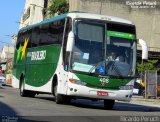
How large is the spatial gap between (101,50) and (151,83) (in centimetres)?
1878

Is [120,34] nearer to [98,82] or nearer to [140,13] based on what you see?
[98,82]

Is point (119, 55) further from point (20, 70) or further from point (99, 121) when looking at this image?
point (20, 70)

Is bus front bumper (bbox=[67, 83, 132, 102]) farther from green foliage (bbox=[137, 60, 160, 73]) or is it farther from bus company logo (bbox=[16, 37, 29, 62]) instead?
green foliage (bbox=[137, 60, 160, 73])

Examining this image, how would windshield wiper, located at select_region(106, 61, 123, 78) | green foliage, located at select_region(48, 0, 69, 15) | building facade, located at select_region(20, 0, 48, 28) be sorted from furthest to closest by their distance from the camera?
1. building facade, located at select_region(20, 0, 48, 28)
2. green foliage, located at select_region(48, 0, 69, 15)
3. windshield wiper, located at select_region(106, 61, 123, 78)

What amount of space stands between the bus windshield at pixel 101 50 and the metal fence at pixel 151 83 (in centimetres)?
1765

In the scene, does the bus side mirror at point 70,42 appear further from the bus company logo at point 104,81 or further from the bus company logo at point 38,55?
the bus company logo at point 38,55

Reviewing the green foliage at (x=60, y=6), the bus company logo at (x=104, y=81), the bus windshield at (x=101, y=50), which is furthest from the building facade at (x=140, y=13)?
the bus company logo at (x=104, y=81)

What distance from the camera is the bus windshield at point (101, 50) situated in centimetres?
2103

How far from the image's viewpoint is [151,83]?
3947cm

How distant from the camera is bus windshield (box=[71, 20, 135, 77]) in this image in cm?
2103

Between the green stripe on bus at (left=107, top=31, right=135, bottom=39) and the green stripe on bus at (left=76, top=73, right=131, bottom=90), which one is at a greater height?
the green stripe on bus at (left=107, top=31, right=135, bottom=39)

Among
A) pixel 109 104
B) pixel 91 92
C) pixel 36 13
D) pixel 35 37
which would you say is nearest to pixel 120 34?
pixel 91 92

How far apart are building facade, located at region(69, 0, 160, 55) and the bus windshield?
178 feet

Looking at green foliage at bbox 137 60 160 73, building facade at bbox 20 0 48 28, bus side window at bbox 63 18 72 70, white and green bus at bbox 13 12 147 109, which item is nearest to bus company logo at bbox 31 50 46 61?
white and green bus at bbox 13 12 147 109
